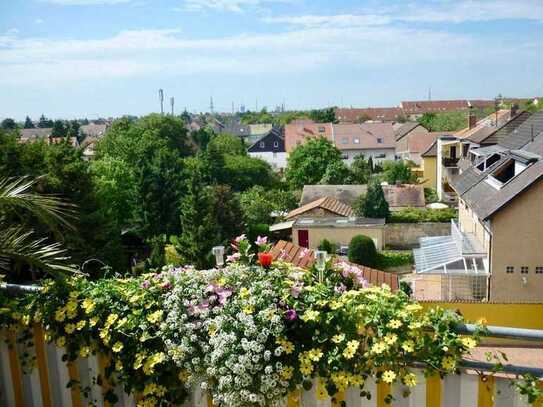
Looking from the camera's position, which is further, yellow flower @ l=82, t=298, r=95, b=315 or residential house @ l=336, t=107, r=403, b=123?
residential house @ l=336, t=107, r=403, b=123

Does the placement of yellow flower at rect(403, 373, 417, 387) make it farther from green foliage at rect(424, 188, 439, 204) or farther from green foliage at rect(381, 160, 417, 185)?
green foliage at rect(381, 160, 417, 185)

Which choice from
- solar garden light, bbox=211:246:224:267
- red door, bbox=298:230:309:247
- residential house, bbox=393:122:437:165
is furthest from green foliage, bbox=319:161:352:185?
solar garden light, bbox=211:246:224:267

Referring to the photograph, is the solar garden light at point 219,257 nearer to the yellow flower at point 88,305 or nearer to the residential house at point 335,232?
the yellow flower at point 88,305

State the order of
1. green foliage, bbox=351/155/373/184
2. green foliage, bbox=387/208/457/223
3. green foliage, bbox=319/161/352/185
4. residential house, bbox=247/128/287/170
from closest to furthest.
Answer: green foliage, bbox=387/208/457/223, green foliage, bbox=319/161/352/185, green foliage, bbox=351/155/373/184, residential house, bbox=247/128/287/170

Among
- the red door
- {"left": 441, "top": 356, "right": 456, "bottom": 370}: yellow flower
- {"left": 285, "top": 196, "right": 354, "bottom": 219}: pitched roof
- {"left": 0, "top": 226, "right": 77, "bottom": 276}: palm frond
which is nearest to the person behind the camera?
{"left": 441, "top": 356, "right": 456, "bottom": 370}: yellow flower

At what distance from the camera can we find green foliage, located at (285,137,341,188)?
47656 millimetres

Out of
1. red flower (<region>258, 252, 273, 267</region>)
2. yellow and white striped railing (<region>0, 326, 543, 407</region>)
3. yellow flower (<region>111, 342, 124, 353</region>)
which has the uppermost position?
red flower (<region>258, 252, 273, 267</region>)

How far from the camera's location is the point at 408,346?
2.68m

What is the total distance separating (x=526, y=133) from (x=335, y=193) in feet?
63.5

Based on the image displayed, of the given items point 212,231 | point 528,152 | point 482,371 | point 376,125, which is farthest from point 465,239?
point 376,125

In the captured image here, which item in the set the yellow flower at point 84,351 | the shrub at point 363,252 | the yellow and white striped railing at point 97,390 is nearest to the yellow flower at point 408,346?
the yellow and white striped railing at point 97,390

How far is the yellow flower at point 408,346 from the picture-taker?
2.67 meters

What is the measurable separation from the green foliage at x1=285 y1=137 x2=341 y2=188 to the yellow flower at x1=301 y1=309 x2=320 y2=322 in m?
44.8

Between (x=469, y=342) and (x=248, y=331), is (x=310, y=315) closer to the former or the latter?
(x=248, y=331)
